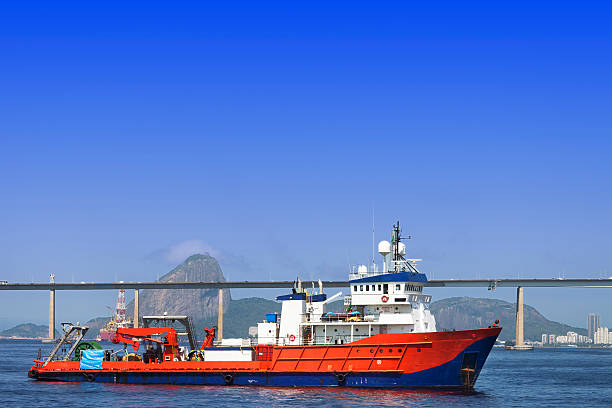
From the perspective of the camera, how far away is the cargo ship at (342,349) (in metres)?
47.5

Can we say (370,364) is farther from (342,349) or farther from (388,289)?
(388,289)

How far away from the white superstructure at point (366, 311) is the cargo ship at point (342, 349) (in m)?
0.06

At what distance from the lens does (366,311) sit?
51.0m

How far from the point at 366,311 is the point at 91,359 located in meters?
19.7

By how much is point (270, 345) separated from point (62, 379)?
16.4 m

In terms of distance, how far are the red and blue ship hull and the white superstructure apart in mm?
1436

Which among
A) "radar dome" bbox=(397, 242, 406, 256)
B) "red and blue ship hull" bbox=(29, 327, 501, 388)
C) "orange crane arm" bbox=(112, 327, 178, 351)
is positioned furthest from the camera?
"orange crane arm" bbox=(112, 327, 178, 351)

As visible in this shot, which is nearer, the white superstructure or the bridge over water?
the white superstructure

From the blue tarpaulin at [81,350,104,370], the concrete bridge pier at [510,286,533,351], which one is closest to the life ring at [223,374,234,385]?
the blue tarpaulin at [81,350,104,370]

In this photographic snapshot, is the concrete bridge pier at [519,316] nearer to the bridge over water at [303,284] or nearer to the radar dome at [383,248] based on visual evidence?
the bridge over water at [303,284]

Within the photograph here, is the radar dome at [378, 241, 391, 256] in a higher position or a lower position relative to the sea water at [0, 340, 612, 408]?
higher

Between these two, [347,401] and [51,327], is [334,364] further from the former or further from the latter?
[51,327]

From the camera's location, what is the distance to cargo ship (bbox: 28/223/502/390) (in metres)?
47.5

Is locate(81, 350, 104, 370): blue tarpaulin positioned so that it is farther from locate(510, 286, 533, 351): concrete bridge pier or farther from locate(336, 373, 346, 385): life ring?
locate(510, 286, 533, 351): concrete bridge pier
